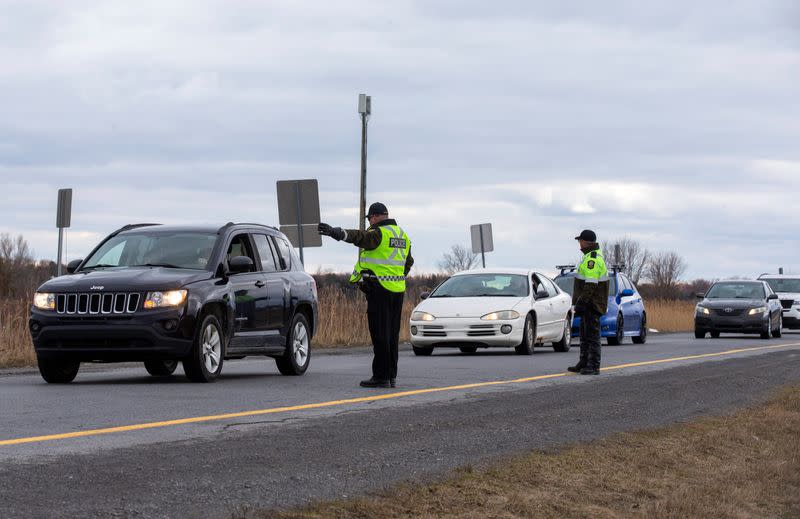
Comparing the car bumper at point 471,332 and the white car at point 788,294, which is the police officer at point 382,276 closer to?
the car bumper at point 471,332

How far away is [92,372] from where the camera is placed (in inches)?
713

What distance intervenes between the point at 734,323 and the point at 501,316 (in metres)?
15.4

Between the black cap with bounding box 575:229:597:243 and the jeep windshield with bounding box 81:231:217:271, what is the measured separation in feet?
16.0

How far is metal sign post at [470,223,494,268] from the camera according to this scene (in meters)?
38.2

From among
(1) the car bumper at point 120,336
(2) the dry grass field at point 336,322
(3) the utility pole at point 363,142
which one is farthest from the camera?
(3) the utility pole at point 363,142

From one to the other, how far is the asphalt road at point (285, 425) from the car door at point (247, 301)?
47 centimetres

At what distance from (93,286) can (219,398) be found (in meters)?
2.37

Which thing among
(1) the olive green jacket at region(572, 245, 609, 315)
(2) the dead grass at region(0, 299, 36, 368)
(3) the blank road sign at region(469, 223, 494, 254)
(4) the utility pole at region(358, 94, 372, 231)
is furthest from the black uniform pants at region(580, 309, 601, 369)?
(3) the blank road sign at region(469, 223, 494, 254)

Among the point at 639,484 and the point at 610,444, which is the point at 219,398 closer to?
the point at 610,444

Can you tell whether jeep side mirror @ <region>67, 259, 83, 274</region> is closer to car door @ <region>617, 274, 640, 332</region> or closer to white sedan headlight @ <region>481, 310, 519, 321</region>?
white sedan headlight @ <region>481, 310, 519, 321</region>

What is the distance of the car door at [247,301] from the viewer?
51.5 feet

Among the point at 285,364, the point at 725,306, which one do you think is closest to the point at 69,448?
the point at 285,364

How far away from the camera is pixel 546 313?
2541 cm

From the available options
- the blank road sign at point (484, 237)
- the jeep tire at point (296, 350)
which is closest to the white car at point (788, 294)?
the blank road sign at point (484, 237)
